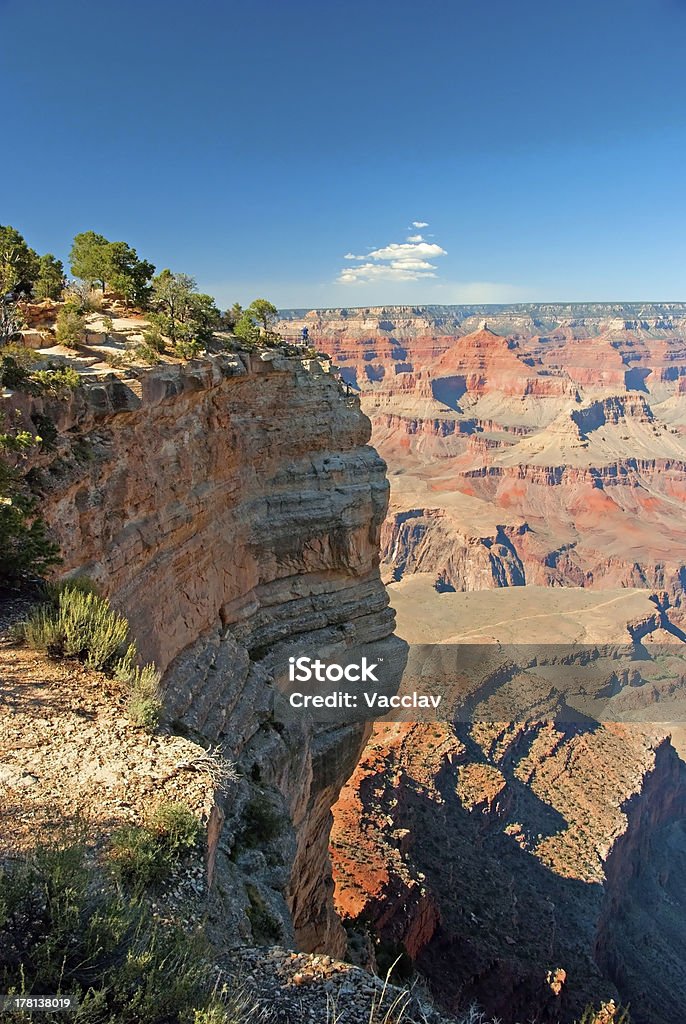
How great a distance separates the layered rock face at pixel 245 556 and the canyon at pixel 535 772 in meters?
6.27

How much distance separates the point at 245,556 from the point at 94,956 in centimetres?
1182

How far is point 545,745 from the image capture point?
3384 centimetres

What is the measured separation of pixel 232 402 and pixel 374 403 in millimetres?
141138

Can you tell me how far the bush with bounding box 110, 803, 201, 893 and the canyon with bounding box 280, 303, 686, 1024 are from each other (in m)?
14.4

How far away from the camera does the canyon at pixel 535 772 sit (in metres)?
18.8

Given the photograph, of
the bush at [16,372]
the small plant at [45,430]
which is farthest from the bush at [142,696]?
the bush at [16,372]

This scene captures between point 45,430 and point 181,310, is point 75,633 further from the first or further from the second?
point 181,310

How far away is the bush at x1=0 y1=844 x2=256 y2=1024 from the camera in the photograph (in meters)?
3.03

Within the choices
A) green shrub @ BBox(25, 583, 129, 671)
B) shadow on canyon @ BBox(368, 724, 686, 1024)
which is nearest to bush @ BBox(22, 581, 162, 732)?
green shrub @ BBox(25, 583, 129, 671)

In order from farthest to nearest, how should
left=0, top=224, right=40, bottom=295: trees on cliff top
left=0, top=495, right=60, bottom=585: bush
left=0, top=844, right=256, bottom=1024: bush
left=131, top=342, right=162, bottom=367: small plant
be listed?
left=0, top=224, right=40, bottom=295: trees on cliff top, left=131, top=342, right=162, bottom=367: small plant, left=0, top=495, right=60, bottom=585: bush, left=0, top=844, right=256, bottom=1024: bush

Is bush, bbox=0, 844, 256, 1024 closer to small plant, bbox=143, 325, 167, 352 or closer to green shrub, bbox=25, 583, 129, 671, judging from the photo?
green shrub, bbox=25, 583, 129, 671

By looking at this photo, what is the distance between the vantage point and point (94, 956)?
321 centimetres

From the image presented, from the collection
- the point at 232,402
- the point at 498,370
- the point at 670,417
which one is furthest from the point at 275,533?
the point at 670,417

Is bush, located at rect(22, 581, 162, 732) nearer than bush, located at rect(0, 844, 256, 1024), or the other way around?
bush, located at rect(0, 844, 256, 1024)
